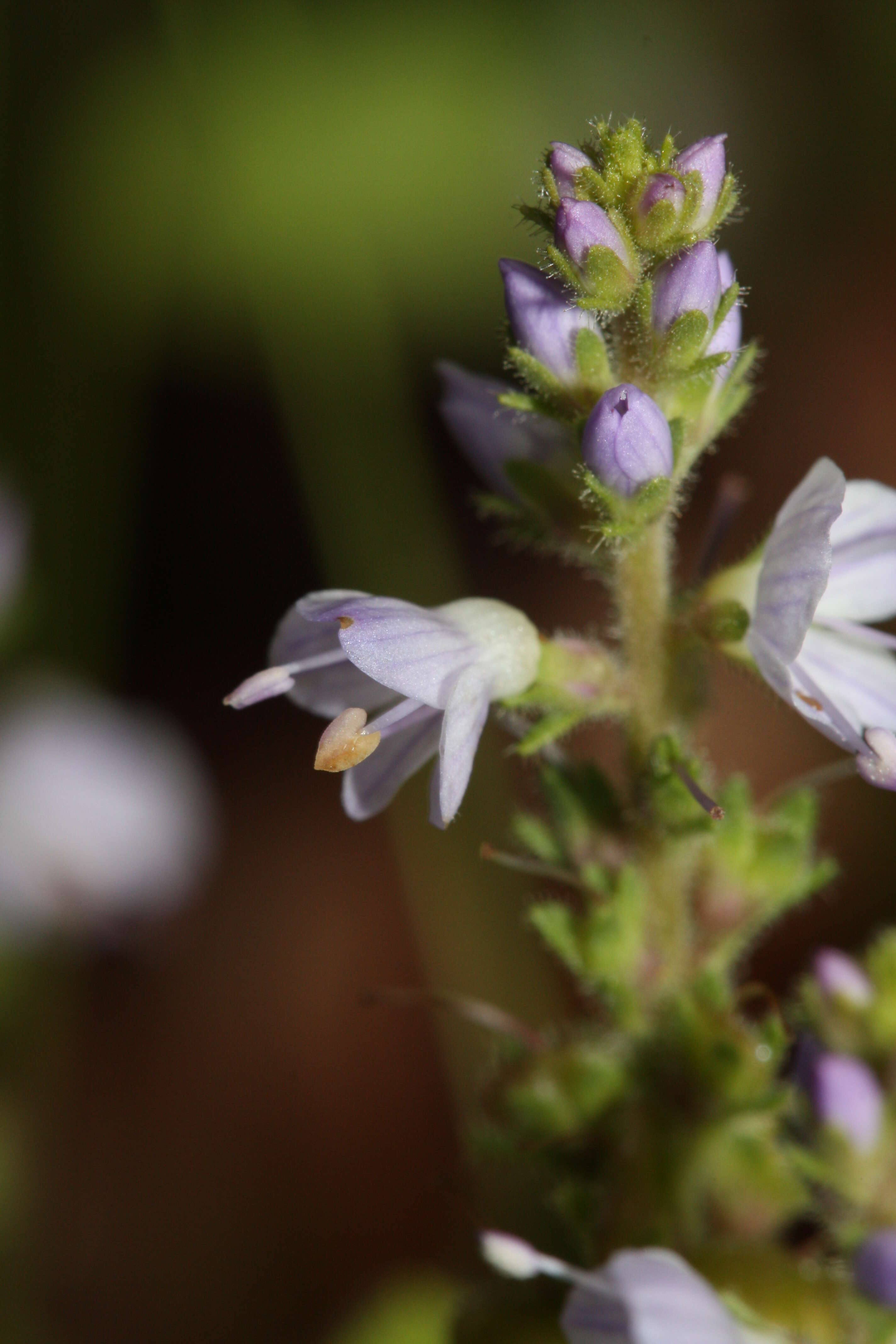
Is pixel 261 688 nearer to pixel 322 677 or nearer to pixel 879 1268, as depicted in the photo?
pixel 322 677

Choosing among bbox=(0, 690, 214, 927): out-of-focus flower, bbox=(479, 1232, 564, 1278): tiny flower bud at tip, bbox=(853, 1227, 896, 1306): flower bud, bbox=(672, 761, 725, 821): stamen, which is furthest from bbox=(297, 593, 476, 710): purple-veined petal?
bbox=(0, 690, 214, 927): out-of-focus flower

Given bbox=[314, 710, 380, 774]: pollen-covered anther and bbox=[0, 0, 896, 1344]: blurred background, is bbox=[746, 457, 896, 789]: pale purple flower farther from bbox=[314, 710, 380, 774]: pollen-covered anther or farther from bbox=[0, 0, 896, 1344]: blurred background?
bbox=[0, 0, 896, 1344]: blurred background

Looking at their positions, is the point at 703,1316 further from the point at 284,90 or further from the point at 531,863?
the point at 284,90

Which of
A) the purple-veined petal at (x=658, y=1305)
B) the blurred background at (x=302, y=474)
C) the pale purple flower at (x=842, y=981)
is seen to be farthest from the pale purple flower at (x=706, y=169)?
the blurred background at (x=302, y=474)

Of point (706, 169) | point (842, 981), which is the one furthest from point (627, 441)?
point (842, 981)

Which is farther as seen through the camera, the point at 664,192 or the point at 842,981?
the point at 842,981

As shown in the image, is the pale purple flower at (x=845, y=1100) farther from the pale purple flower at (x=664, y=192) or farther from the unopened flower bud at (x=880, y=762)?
the pale purple flower at (x=664, y=192)
